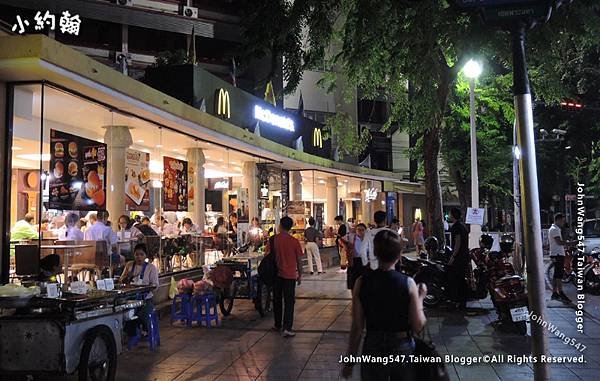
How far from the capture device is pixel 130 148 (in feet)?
40.8

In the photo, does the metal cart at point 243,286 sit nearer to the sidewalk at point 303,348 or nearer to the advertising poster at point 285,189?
the sidewalk at point 303,348

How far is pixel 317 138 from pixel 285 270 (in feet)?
47.0

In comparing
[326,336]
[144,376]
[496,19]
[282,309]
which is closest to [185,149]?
[282,309]

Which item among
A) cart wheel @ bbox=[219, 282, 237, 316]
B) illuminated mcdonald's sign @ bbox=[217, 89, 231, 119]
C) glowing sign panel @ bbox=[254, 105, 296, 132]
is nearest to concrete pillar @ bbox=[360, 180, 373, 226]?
glowing sign panel @ bbox=[254, 105, 296, 132]

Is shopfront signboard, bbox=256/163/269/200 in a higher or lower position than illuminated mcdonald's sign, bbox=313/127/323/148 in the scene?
lower

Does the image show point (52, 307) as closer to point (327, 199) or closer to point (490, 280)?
point (490, 280)

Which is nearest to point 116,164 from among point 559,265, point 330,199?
point 559,265

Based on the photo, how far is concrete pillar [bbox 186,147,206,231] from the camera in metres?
14.6

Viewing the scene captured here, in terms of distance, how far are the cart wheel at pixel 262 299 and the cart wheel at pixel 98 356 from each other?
4.55 meters

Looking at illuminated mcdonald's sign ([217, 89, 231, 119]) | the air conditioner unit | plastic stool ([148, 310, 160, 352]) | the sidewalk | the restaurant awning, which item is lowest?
the sidewalk

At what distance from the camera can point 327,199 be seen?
2539 cm

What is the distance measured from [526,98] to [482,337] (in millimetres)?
5143

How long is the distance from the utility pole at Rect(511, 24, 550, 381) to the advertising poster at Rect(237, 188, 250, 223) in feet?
44.1

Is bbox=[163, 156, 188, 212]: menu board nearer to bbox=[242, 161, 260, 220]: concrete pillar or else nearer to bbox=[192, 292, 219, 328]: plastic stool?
bbox=[242, 161, 260, 220]: concrete pillar
